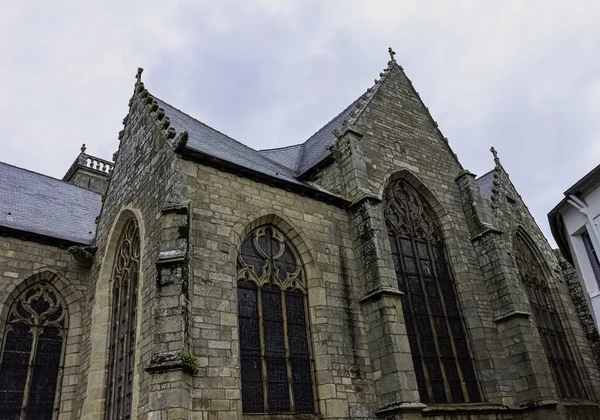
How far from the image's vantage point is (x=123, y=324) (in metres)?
10.1

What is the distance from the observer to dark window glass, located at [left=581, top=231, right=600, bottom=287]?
9828mm

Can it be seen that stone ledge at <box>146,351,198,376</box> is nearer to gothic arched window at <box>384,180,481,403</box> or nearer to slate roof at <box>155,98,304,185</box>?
slate roof at <box>155,98,304,185</box>

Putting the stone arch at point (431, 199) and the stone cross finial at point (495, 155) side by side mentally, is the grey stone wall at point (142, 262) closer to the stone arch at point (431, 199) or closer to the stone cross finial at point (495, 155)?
the stone arch at point (431, 199)

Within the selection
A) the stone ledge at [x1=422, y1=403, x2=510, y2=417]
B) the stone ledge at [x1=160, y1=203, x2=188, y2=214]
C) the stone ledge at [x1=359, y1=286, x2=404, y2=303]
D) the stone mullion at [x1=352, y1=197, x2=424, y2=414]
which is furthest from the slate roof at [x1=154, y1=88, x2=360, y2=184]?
the stone ledge at [x1=422, y1=403, x2=510, y2=417]

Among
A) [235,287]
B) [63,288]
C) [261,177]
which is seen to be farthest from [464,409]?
[63,288]

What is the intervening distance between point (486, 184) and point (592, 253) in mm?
9222

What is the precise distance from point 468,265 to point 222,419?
Result: 7.86 metres

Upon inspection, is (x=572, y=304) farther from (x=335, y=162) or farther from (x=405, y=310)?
(x=335, y=162)

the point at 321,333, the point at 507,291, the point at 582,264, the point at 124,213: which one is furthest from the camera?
the point at 507,291

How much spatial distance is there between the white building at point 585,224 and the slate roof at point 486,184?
6.27 metres

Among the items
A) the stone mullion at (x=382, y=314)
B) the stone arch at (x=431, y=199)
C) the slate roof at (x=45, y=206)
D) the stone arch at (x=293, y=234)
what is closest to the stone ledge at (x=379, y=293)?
the stone mullion at (x=382, y=314)

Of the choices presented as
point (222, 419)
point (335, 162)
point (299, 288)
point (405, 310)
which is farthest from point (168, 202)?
point (405, 310)

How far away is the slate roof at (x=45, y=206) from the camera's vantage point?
1214cm

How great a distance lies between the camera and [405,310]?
11078mm
